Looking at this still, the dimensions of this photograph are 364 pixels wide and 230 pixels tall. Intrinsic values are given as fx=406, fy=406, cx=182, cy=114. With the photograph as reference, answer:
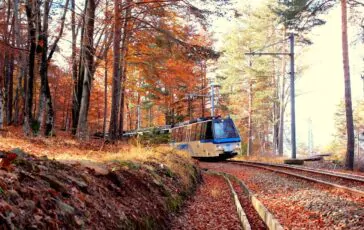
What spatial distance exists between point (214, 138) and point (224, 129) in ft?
3.75

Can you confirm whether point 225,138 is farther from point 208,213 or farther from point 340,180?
point 208,213

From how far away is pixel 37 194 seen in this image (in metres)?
3.90

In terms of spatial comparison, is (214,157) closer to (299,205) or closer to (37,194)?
(299,205)

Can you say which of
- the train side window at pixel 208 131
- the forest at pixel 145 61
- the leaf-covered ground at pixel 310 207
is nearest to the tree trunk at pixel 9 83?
the forest at pixel 145 61

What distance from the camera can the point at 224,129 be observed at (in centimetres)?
2505

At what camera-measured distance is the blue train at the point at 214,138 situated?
962 inches

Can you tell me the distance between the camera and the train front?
24.4 m

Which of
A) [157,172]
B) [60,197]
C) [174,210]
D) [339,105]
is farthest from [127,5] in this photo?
[339,105]

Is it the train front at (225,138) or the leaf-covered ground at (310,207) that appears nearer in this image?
the leaf-covered ground at (310,207)

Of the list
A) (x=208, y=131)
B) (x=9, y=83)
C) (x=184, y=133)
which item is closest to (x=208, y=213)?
(x=208, y=131)

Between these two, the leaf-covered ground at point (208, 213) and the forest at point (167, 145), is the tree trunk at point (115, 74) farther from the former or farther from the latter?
the leaf-covered ground at point (208, 213)

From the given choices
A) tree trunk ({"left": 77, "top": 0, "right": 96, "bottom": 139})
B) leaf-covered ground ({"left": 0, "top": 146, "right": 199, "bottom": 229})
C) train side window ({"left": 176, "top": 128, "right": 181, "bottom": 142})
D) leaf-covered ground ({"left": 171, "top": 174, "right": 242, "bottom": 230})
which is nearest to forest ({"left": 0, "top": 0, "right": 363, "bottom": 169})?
tree trunk ({"left": 77, "top": 0, "right": 96, "bottom": 139})

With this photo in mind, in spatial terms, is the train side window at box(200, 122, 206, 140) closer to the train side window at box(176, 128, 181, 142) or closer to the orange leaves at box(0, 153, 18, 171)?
the train side window at box(176, 128, 181, 142)

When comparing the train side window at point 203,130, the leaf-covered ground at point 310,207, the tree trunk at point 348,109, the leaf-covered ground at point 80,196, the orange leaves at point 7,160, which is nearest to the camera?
the leaf-covered ground at point 80,196
